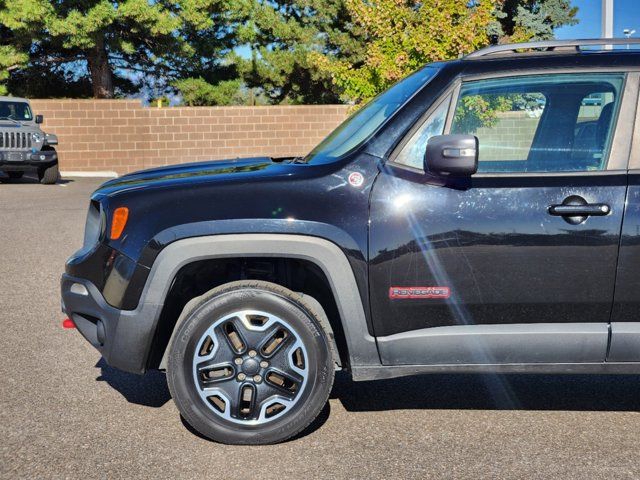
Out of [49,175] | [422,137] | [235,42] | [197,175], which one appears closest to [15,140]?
[49,175]

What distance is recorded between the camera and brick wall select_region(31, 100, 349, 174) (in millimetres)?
28109

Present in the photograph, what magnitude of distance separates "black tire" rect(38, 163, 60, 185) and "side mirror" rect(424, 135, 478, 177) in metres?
19.8

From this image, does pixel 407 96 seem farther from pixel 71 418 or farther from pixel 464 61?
pixel 71 418

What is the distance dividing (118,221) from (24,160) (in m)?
18.5

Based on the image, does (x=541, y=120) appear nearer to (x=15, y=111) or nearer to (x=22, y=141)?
(x=22, y=141)

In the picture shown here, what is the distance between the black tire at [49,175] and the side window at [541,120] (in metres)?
19.5

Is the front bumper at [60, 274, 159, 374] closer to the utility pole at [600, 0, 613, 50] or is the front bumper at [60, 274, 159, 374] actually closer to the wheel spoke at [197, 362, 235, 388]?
the wheel spoke at [197, 362, 235, 388]

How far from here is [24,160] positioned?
21.5 meters

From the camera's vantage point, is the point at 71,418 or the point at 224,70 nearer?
the point at 71,418

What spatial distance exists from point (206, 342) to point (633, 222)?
200cm

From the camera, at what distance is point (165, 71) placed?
108ft

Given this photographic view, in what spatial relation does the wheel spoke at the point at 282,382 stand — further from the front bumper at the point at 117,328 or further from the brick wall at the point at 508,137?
the brick wall at the point at 508,137

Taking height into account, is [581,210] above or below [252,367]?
above

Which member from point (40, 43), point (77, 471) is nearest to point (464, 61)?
point (77, 471)
